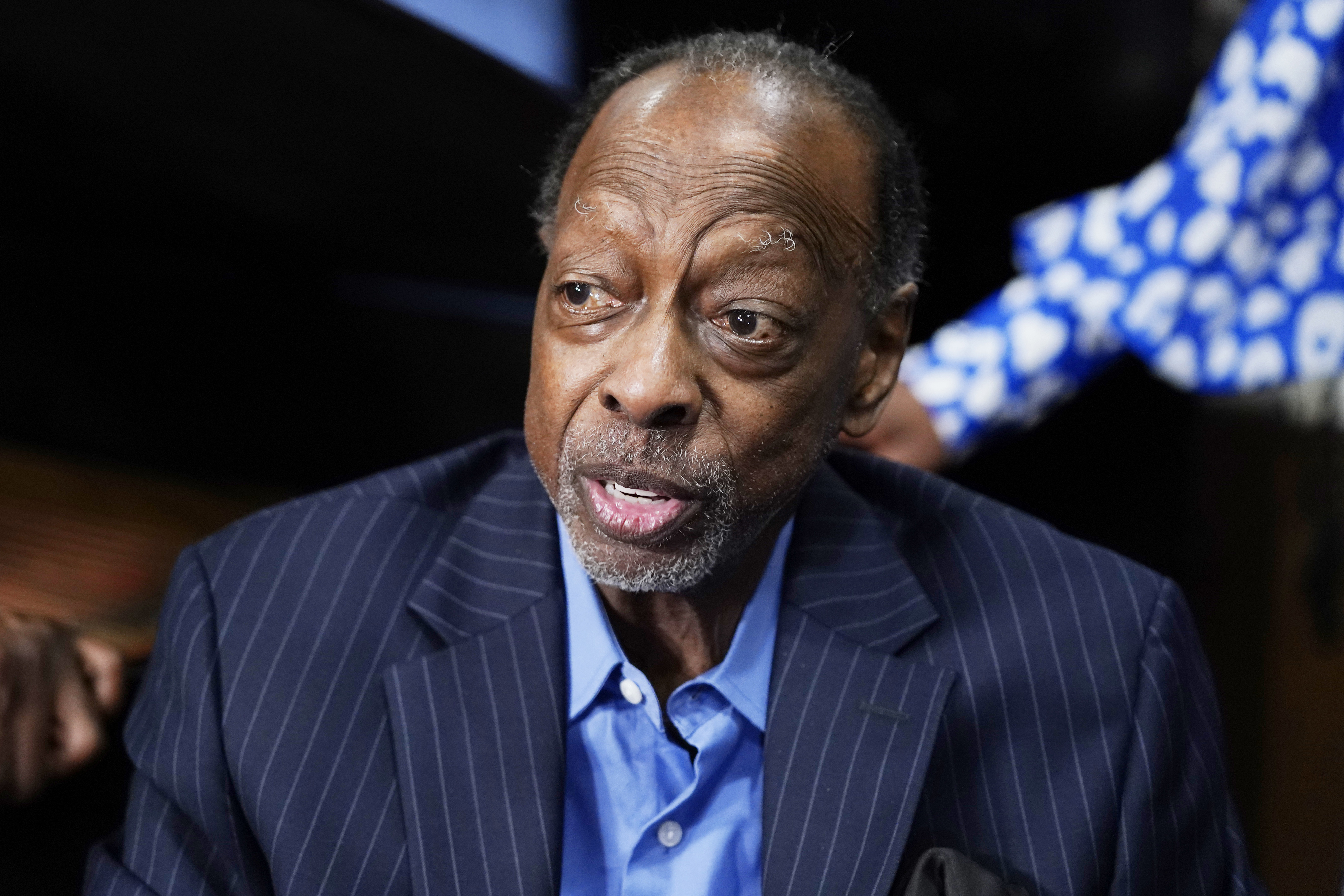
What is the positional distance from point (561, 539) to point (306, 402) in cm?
119

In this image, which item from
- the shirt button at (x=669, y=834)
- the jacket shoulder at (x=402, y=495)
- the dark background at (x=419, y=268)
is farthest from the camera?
the dark background at (x=419, y=268)

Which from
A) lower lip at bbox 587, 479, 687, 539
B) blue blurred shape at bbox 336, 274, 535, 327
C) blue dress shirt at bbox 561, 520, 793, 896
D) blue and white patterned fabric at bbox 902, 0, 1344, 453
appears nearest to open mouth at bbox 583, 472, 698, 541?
lower lip at bbox 587, 479, 687, 539

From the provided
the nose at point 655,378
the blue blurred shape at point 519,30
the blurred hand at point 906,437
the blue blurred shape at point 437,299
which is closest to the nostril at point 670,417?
the nose at point 655,378

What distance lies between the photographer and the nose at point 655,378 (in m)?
1.22

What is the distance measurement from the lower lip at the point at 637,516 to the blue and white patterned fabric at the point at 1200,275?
85 cm

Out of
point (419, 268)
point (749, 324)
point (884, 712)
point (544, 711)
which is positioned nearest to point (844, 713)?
point (884, 712)

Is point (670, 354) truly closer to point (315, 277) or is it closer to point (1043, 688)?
point (1043, 688)

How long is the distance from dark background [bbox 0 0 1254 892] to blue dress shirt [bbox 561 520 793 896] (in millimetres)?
903

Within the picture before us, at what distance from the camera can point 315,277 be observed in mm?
2467

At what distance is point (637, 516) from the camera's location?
49.6 inches

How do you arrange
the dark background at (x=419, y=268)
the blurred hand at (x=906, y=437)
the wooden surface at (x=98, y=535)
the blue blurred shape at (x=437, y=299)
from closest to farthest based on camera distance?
the wooden surface at (x=98, y=535) → the blurred hand at (x=906, y=437) → the dark background at (x=419, y=268) → the blue blurred shape at (x=437, y=299)

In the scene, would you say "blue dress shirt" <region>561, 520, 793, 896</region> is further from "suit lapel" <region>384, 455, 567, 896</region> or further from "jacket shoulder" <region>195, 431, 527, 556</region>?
"jacket shoulder" <region>195, 431, 527, 556</region>

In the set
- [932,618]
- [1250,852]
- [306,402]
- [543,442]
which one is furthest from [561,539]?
[1250,852]

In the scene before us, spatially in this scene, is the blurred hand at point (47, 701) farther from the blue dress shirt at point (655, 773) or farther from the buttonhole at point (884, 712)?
the buttonhole at point (884, 712)
